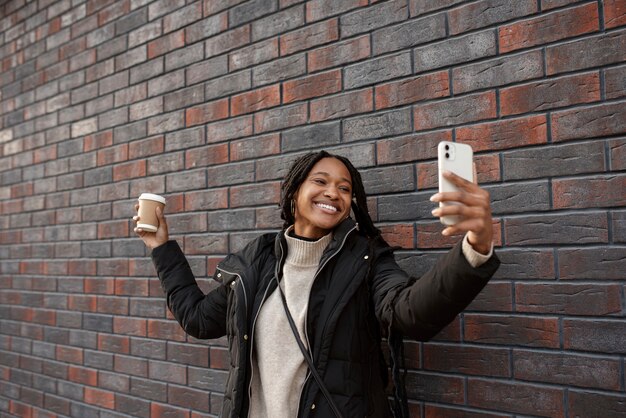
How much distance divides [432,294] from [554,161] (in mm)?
693

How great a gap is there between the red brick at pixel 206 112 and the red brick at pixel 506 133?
1.25 m

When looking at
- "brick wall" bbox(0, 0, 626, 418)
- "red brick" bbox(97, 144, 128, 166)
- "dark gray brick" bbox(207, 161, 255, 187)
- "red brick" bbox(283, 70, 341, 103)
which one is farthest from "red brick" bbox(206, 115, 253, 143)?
"red brick" bbox(97, 144, 128, 166)

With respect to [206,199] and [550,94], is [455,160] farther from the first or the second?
[206,199]

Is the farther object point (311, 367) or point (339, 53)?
point (339, 53)

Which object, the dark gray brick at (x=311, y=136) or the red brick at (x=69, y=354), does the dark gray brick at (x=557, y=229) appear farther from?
the red brick at (x=69, y=354)

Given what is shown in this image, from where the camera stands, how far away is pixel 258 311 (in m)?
1.92

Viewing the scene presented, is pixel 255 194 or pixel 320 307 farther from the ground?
pixel 255 194

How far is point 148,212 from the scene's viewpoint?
7.64 ft

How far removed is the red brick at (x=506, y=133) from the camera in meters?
1.87

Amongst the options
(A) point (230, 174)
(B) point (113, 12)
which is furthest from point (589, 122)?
(B) point (113, 12)

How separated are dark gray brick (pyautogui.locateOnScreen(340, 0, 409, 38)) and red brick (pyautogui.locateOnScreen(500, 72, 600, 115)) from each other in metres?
0.55

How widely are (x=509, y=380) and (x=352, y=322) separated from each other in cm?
57

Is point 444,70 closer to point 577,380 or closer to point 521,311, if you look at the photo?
point 521,311

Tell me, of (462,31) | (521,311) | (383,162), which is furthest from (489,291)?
(462,31)
